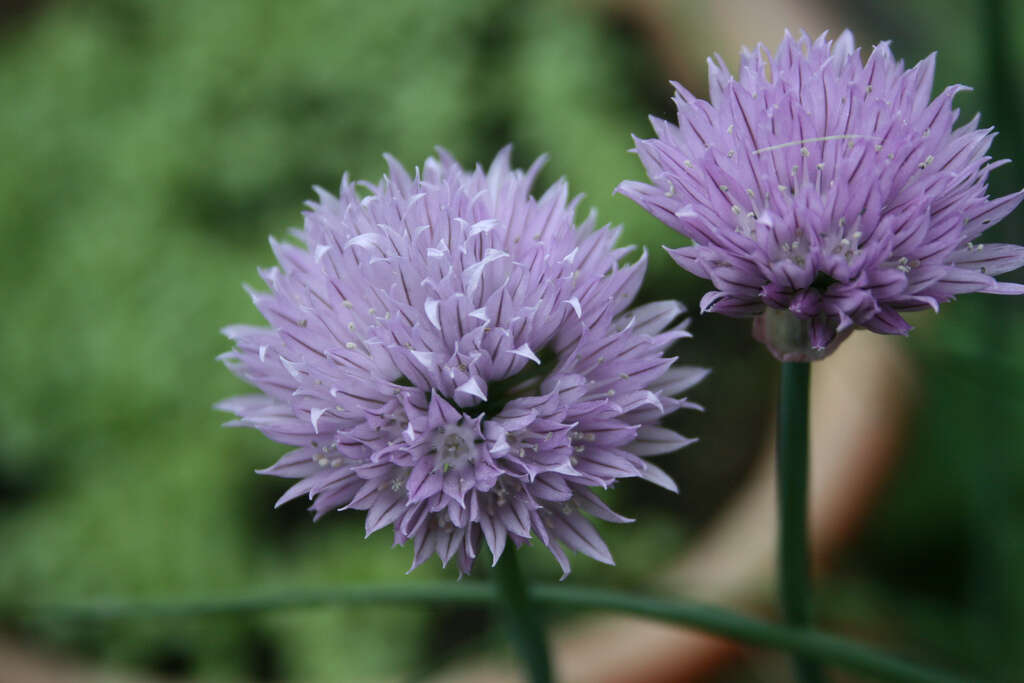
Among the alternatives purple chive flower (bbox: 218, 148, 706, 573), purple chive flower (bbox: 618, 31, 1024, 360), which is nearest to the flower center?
purple chive flower (bbox: 218, 148, 706, 573)

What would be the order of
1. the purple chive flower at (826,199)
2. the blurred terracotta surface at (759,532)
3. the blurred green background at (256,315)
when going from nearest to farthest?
the purple chive flower at (826,199) → the blurred terracotta surface at (759,532) → the blurred green background at (256,315)

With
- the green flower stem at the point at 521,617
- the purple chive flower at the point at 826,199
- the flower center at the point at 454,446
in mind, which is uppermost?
the purple chive flower at the point at 826,199

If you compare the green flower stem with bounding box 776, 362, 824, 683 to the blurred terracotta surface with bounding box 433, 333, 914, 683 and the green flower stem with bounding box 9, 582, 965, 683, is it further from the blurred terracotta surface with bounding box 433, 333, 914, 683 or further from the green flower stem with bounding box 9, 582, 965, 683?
the blurred terracotta surface with bounding box 433, 333, 914, 683

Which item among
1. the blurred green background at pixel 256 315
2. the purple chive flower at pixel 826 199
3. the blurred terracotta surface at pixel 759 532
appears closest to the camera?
the purple chive flower at pixel 826 199

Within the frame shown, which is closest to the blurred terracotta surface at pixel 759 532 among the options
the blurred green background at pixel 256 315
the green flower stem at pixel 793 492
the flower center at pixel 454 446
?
the blurred green background at pixel 256 315

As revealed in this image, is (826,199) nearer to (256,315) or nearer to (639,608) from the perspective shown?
(639,608)

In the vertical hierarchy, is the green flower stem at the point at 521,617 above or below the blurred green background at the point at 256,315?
below

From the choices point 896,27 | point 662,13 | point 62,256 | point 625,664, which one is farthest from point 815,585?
point 62,256

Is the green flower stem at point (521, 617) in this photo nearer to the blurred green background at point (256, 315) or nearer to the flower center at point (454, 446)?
the flower center at point (454, 446)
